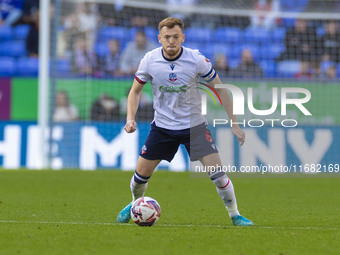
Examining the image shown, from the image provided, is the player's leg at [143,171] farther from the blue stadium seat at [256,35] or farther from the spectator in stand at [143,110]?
the blue stadium seat at [256,35]

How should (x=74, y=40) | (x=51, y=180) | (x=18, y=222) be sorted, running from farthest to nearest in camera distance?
(x=74, y=40) → (x=51, y=180) → (x=18, y=222)

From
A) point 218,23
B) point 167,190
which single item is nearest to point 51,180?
point 167,190

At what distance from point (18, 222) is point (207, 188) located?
17.3 ft

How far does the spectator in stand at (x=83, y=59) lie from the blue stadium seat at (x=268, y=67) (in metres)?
3.94

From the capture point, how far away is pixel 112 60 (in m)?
16.1

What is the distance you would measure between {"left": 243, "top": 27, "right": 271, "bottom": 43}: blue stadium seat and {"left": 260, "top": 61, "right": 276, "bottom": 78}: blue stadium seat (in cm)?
71

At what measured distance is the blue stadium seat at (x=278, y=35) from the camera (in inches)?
657

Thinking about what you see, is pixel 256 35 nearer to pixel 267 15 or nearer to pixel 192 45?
pixel 267 15

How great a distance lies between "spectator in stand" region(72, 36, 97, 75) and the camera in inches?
611

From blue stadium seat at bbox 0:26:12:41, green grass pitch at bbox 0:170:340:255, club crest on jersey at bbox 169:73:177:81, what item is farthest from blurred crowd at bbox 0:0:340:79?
club crest on jersey at bbox 169:73:177:81

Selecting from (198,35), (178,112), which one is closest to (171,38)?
(178,112)

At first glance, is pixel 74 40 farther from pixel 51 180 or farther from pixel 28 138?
pixel 51 180

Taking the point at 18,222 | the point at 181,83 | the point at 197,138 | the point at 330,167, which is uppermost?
the point at 181,83

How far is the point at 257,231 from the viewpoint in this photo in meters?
6.03
